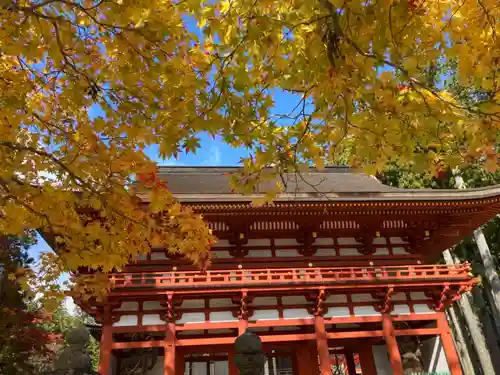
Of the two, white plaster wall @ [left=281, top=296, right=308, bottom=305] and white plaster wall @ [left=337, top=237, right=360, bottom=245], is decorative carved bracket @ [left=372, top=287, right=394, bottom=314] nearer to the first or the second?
white plaster wall @ [left=337, top=237, right=360, bottom=245]

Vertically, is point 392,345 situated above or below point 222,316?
below

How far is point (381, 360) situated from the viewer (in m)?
11.2

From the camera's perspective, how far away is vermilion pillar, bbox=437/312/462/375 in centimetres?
956

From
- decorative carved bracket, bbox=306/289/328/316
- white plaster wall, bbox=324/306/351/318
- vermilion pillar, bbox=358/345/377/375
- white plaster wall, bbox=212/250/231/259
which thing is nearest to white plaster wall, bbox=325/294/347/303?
white plaster wall, bbox=324/306/351/318

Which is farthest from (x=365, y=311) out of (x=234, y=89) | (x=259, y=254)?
(x=234, y=89)

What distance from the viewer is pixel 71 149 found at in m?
3.78

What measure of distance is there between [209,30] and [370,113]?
4.84ft

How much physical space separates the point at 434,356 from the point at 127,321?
853 centimetres

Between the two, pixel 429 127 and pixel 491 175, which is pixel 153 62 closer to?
pixel 429 127

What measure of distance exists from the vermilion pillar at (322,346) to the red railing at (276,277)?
114 cm

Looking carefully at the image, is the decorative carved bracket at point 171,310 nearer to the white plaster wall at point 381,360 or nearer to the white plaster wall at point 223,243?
the white plaster wall at point 223,243

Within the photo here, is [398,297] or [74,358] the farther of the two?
[398,297]

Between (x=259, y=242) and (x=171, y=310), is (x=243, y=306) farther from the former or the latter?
(x=259, y=242)

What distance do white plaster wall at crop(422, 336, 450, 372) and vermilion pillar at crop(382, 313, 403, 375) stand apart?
1.46m
